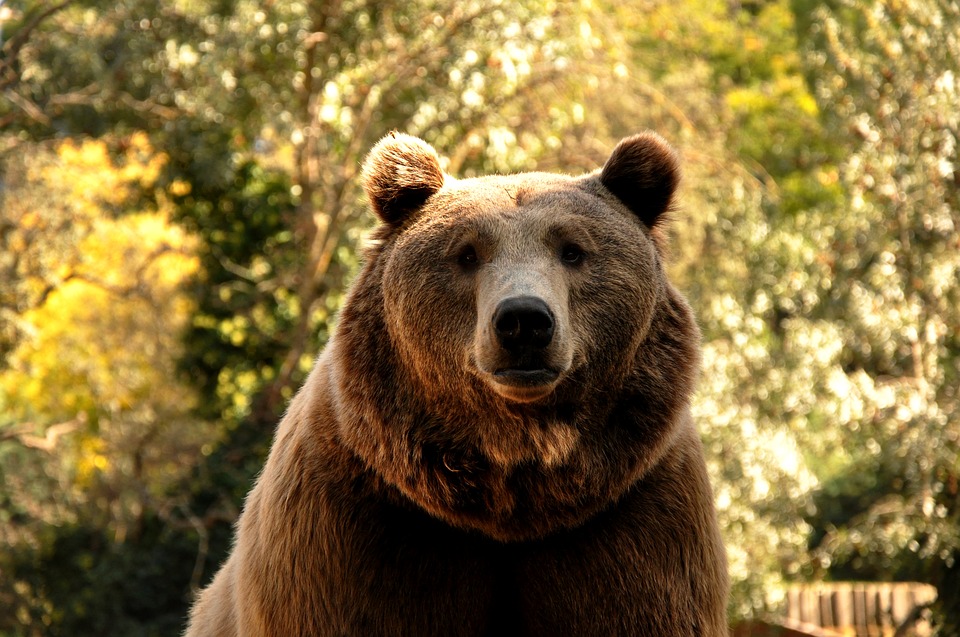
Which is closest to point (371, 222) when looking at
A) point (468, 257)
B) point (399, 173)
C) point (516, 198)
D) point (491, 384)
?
point (399, 173)

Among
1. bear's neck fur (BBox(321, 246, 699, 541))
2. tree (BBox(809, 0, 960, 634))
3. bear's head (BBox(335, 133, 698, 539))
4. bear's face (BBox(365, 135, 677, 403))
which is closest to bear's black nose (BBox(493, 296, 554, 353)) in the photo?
bear's face (BBox(365, 135, 677, 403))

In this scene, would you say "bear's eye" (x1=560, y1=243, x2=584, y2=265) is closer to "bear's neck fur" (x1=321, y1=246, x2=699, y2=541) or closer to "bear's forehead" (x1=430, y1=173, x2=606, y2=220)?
"bear's forehead" (x1=430, y1=173, x2=606, y2=220)

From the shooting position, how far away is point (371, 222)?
1316cm

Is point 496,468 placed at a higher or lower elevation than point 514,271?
lower

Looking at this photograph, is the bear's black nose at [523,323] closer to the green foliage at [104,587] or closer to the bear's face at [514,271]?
the bear's face at [514,271]

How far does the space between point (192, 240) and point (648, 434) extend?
57.4 ft

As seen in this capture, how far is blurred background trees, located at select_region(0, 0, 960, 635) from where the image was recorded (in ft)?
37.1

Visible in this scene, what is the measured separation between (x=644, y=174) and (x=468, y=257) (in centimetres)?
69

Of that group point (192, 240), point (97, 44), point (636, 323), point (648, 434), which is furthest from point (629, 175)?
point (192, 240)

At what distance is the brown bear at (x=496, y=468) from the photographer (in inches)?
141

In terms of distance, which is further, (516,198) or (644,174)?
(644,174)

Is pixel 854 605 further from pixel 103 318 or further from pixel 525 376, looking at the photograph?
pixel 103 318

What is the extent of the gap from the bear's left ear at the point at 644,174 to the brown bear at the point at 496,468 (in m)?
0.19

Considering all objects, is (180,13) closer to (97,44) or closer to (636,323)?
(97,44)
